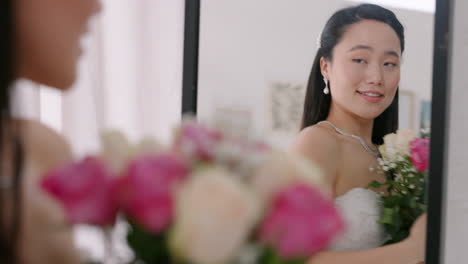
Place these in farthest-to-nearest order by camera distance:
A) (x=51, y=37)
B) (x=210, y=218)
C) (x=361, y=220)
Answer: (x=361, y=220)
(x=51, y=37)
(x=210, y=218)

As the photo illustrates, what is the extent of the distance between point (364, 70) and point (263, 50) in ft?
0.66

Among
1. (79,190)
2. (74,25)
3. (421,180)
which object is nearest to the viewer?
(79,190)

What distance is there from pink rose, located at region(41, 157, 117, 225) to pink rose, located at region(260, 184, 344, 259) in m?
0.11

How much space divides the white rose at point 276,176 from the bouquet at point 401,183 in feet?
2.20

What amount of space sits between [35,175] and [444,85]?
2.82ft

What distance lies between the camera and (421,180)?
1.01 meters

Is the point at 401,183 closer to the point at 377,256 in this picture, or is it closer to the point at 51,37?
the point at 377,256

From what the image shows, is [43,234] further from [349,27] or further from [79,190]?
[349,27]

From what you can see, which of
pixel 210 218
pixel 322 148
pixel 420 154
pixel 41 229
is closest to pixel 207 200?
pixel 210 218

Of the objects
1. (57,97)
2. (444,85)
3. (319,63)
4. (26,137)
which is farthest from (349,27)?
(26,137)

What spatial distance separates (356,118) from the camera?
3.34ft

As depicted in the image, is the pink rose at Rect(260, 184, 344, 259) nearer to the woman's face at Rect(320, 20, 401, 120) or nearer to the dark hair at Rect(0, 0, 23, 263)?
the dark hair at Rect(0, 0, 23, 263)

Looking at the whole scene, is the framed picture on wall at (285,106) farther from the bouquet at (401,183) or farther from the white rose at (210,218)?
the white rose at (210,218)

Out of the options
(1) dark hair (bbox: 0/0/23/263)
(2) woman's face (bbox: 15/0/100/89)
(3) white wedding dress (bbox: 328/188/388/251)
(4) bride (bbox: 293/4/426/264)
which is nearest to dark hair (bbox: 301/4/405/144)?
(4) bride (bbox: 293/4/426/264)
